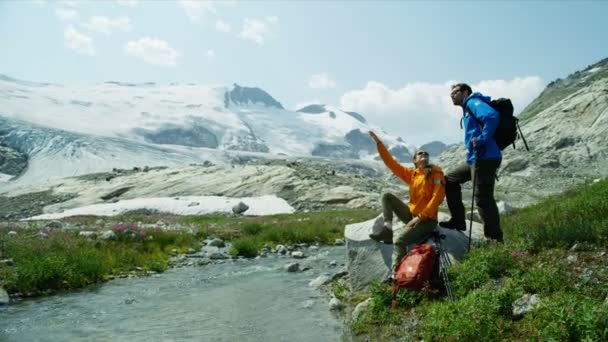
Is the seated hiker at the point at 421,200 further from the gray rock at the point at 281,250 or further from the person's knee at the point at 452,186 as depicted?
the gray rock at the point at 281,250

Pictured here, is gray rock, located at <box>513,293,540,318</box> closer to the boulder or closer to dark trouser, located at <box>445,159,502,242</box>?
dark trouser, located at <box>445,159,502,242</box>

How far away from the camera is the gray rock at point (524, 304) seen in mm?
5806

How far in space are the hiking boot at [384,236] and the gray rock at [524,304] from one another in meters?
3.88

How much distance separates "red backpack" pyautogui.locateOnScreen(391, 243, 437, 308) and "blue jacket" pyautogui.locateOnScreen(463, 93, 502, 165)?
2022 millimetres

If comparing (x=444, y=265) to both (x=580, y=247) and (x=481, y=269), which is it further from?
(x=580, y=247)

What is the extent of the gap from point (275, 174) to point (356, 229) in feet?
173

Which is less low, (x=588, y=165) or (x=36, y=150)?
(x=36, y=150)

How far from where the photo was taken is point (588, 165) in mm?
64250

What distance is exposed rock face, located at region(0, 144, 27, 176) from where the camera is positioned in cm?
11343

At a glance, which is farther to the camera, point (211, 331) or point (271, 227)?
point (271, 227)

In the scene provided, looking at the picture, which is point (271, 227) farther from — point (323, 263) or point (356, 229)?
point (356, 229)

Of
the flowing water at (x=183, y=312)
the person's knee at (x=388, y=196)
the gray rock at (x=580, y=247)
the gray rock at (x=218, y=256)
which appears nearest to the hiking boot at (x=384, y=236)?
the person's knee at (x=388, y=196)

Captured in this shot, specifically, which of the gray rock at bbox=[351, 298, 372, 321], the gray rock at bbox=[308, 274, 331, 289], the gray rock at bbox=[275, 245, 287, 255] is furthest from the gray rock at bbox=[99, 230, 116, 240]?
the gray rock at bbox=[351, 298, 372, 321]

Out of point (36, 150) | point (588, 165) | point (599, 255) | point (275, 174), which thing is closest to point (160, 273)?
point (599, 255)
